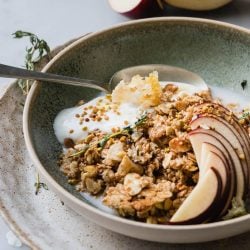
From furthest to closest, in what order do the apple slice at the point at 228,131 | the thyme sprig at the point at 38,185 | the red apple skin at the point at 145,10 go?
1. the red apple skin at the point at 145,10
2. the thyme sprig at the point at 38,185
3. the apple slice at the point at 228,131

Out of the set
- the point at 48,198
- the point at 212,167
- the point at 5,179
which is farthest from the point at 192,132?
the point at 5,179

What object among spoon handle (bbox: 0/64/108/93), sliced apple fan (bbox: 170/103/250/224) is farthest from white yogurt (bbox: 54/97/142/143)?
sliced apple fan (bbox: 170/103/250/224)

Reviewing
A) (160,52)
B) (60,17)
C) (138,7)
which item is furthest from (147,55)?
(60,17)

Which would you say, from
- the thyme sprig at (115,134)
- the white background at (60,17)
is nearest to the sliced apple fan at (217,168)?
the thyme sprig at (115,134)

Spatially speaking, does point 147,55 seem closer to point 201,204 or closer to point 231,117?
point 231,117

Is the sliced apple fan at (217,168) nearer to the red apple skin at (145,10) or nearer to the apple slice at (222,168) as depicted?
the apple slice at (222,168)

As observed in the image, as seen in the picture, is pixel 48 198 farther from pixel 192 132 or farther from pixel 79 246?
pixel 192 132
